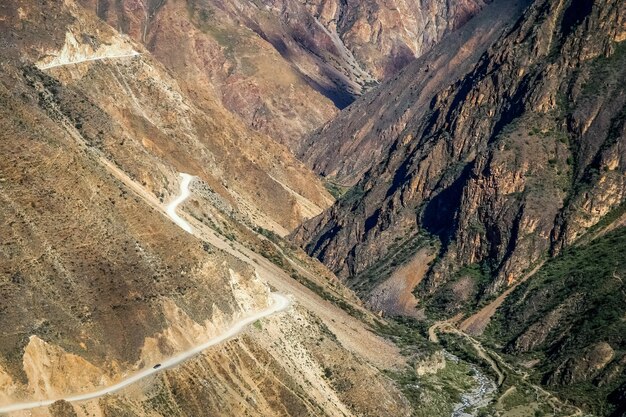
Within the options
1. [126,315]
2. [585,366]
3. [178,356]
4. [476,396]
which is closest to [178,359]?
[178,356]

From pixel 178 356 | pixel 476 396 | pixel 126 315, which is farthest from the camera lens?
pixel 476 396

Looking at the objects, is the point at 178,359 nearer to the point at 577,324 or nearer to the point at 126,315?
the point at 126,315

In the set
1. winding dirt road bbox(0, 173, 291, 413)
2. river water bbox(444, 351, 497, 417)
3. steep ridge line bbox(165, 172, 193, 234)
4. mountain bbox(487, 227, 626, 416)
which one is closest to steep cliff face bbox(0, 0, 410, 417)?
winding dirt road bbox(0, 173, 291, 413)

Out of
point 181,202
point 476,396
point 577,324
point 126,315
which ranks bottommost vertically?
point 181,202

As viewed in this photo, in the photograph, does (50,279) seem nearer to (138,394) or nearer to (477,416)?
(138,394)

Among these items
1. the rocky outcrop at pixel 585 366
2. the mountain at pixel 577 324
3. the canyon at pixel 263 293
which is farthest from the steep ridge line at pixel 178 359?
the mountain at pixel 577 324

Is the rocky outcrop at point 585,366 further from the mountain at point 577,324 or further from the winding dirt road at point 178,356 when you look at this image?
the winding dirt road at point 178,356
